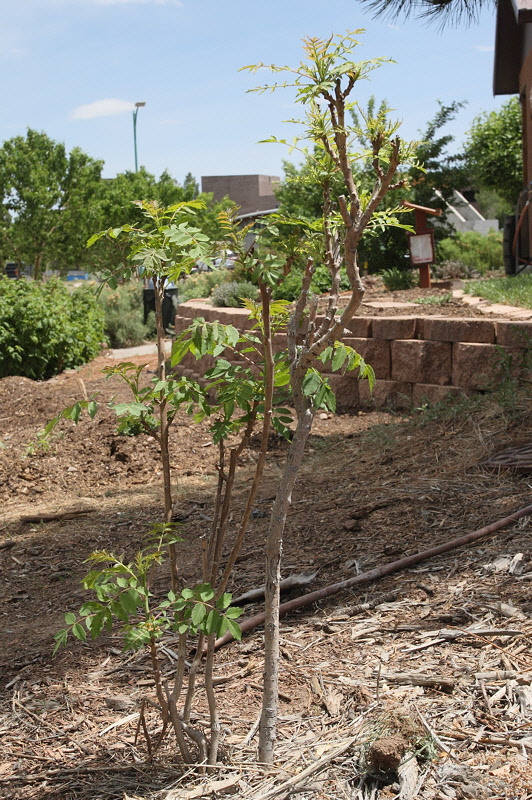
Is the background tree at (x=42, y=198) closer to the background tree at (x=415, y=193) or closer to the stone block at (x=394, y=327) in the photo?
the background tree at (x=415, y=193)

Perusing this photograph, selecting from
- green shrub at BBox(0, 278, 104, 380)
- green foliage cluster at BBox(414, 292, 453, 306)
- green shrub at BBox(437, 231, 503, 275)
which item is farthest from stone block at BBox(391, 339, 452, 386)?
green shrub at BBox(437, 231, 503, 275)

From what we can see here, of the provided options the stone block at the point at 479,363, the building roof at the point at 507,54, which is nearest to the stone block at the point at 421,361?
the stone block at the point at 479,363

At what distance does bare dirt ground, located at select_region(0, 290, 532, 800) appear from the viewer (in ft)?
7.16

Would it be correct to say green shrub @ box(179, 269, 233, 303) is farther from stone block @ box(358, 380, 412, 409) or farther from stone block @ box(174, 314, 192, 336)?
stone block @ box(358, 380, 412, 409)

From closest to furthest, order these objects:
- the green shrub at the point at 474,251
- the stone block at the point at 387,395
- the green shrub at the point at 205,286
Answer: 1. the stone block at the point at 387,395
2. the green shrub at the point at 205,286
3. the green shrub at the point at 474,251

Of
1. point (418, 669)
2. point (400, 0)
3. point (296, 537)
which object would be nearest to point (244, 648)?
point (418, 669)

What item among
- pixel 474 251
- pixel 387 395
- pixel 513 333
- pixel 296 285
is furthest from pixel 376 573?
pixel 474 251

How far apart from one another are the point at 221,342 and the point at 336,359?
29 cm

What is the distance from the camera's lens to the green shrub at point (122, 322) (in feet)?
52.4

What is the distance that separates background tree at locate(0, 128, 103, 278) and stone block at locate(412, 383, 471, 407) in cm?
2153

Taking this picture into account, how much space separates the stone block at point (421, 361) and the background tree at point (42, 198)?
21235 millimetres

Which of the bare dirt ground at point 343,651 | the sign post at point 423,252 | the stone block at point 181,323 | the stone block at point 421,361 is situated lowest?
the bare dirt ground at point 343,651

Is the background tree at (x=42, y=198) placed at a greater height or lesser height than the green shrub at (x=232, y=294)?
greater

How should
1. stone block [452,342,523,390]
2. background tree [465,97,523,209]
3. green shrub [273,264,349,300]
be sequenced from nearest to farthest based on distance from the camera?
stone block [452,342,523,390] → green shrub [273,264,349,300] → background tree [465,97,523,209]
